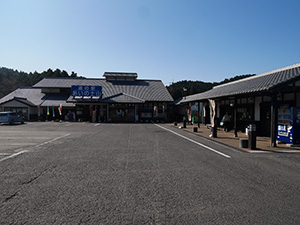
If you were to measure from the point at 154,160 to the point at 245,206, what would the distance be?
3397mm

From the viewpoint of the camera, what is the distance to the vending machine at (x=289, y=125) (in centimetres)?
916

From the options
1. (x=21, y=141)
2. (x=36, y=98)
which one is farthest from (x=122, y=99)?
(x=21, y=141)

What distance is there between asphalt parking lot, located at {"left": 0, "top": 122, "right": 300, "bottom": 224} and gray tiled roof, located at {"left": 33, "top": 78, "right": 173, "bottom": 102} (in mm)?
25601

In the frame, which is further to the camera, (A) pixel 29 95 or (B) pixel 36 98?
(A) pixel 29 95

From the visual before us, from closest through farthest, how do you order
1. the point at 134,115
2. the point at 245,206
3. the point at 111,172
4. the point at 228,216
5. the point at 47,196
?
the point at 228,216
the point at 245,206
the point at 47,196
the point at 111,172
the point at 134,115

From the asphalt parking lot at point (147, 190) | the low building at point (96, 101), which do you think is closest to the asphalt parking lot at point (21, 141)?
the asphalt parking lot at point (147, 190)

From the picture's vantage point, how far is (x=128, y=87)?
36.1m

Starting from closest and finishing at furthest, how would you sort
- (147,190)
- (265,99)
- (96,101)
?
(147,190), (265,99), (96,101)

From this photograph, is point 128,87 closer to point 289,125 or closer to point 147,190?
point 289,125

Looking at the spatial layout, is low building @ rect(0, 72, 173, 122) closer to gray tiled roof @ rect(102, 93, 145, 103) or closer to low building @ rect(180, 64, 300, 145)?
gray tiled roof @ rect(102, 93, 145, 103)

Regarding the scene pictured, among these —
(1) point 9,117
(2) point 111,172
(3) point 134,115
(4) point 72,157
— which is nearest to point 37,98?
(1) point 9,117

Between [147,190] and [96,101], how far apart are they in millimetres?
25714

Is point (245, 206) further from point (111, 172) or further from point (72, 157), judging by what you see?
point (72, 157)

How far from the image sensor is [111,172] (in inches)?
199
